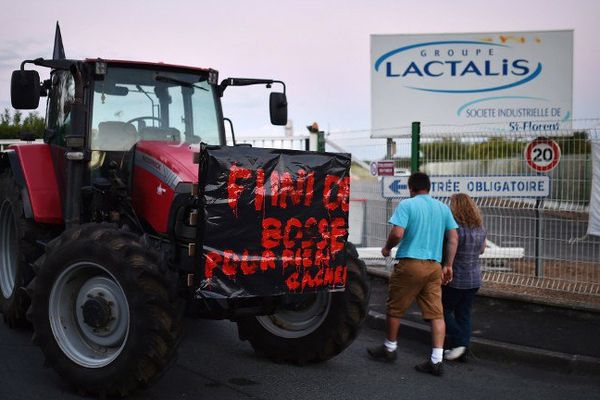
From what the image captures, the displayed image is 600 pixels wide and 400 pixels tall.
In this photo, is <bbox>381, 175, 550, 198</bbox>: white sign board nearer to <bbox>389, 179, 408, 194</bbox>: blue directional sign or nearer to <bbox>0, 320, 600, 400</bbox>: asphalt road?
<bbox>389, 179, 408, 194</bbox>: blue directional sign

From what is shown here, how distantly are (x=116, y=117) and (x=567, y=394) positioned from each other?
4.59 metres

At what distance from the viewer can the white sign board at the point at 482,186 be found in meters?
9.55

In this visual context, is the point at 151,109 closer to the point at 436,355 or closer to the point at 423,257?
the point at 423,257

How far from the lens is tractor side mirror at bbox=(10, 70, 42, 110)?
248 inches

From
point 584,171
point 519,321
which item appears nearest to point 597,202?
point 584,171

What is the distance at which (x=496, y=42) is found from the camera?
476 inches

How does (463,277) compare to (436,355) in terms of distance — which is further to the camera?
(463,277)

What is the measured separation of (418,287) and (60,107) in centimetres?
399

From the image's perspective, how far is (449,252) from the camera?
654 centimetres

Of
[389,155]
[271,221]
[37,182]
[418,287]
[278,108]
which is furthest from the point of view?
[389,155]

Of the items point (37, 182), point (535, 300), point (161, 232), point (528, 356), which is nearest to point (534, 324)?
point (535, 300)

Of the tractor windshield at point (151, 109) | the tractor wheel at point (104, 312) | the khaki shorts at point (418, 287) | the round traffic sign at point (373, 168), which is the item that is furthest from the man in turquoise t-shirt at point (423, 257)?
the round traffic sign at point (373, 168)

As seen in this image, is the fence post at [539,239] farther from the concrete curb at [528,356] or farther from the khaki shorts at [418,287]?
the khaki shorts at [418,287]

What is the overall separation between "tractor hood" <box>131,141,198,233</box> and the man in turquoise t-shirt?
75.2 inches
